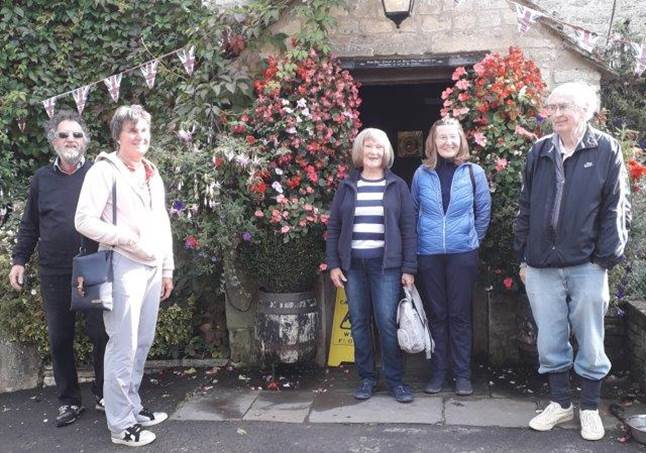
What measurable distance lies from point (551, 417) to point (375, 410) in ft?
3.65

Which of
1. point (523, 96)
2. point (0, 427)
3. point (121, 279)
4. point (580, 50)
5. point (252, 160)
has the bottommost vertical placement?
point (0, 427)

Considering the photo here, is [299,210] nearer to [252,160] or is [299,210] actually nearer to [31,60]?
[252,160]

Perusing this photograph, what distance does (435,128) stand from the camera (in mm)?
4574

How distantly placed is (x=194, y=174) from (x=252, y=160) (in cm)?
44

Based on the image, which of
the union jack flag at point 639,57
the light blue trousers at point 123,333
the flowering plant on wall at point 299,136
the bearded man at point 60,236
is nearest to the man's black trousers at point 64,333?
the bearded man at point 60,236

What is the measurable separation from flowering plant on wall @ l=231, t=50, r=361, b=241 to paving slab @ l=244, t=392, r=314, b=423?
3.79ft

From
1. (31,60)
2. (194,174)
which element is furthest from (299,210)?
(31,60)

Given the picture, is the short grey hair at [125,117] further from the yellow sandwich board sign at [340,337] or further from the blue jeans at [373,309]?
the yellow sandwich board sign at [340,337]

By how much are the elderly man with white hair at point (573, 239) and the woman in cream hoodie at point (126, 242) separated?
2295mm

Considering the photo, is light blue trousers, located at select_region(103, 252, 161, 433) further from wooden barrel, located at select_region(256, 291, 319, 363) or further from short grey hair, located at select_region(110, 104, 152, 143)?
wooden barrel, located at select_region(256, 291, 319, 363)

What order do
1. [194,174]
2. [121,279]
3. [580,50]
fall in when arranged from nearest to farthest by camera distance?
[121,279], [194,174], [580,50]

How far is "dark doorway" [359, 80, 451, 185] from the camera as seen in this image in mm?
8641

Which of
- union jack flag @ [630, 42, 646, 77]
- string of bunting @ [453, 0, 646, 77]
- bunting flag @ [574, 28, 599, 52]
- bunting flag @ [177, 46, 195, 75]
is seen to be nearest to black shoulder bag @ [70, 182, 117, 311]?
bunting flag @ [177, 46, 195, 75]

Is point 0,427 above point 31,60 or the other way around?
the other way around
